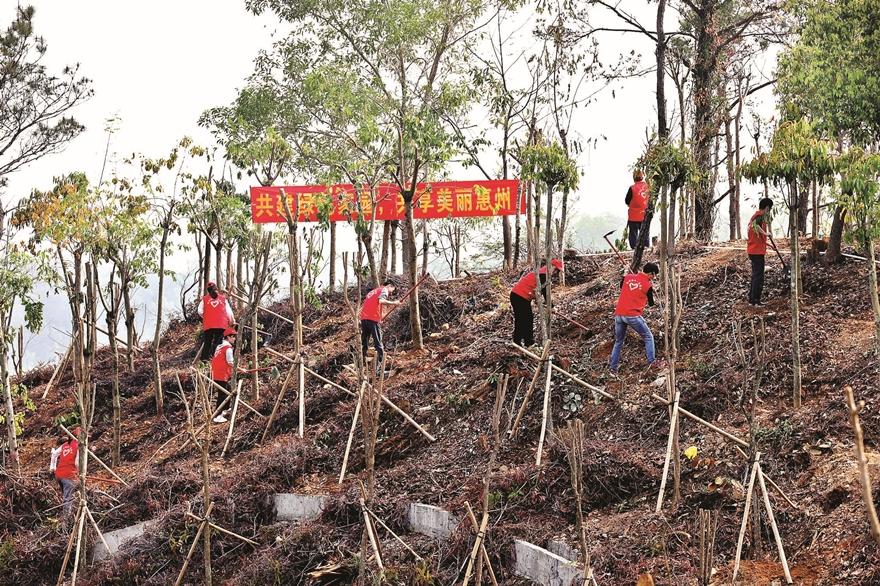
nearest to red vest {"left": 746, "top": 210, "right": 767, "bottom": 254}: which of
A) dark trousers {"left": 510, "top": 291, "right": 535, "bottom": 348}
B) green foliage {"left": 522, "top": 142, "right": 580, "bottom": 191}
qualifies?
green foliage {"left": 522, "top": 142, "right": 580, "bottom": 191}

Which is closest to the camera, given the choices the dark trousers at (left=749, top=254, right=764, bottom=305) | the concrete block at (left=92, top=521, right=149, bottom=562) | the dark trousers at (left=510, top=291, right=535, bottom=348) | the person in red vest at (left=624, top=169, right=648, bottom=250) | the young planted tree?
the young planted tree

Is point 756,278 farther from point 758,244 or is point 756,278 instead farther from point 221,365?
point 221,365

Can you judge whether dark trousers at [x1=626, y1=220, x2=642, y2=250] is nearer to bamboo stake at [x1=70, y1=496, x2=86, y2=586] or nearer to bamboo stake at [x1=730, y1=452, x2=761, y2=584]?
bamboo stake at [x1=730, y1=452, x2=761, y2=584]

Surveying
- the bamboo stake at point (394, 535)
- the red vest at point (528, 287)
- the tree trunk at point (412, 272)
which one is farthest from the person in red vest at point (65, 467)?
the red vest at point (528, 287)

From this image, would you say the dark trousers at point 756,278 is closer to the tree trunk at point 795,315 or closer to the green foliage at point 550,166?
the tree trunk at point 795,315

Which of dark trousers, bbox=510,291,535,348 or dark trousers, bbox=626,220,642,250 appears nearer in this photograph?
dark trousers, bbox=510,291,535,348

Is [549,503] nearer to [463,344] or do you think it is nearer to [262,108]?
[463,344]

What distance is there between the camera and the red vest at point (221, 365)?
1359 centimetres

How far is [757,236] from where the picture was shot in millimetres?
Answer: 11719

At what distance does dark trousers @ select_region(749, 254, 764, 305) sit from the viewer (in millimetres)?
11992

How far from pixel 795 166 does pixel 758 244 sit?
242cm

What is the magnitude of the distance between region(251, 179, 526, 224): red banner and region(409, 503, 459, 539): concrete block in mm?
8098

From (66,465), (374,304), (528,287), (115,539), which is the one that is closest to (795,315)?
(528,287)

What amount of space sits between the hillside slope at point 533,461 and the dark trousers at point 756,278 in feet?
0.54
